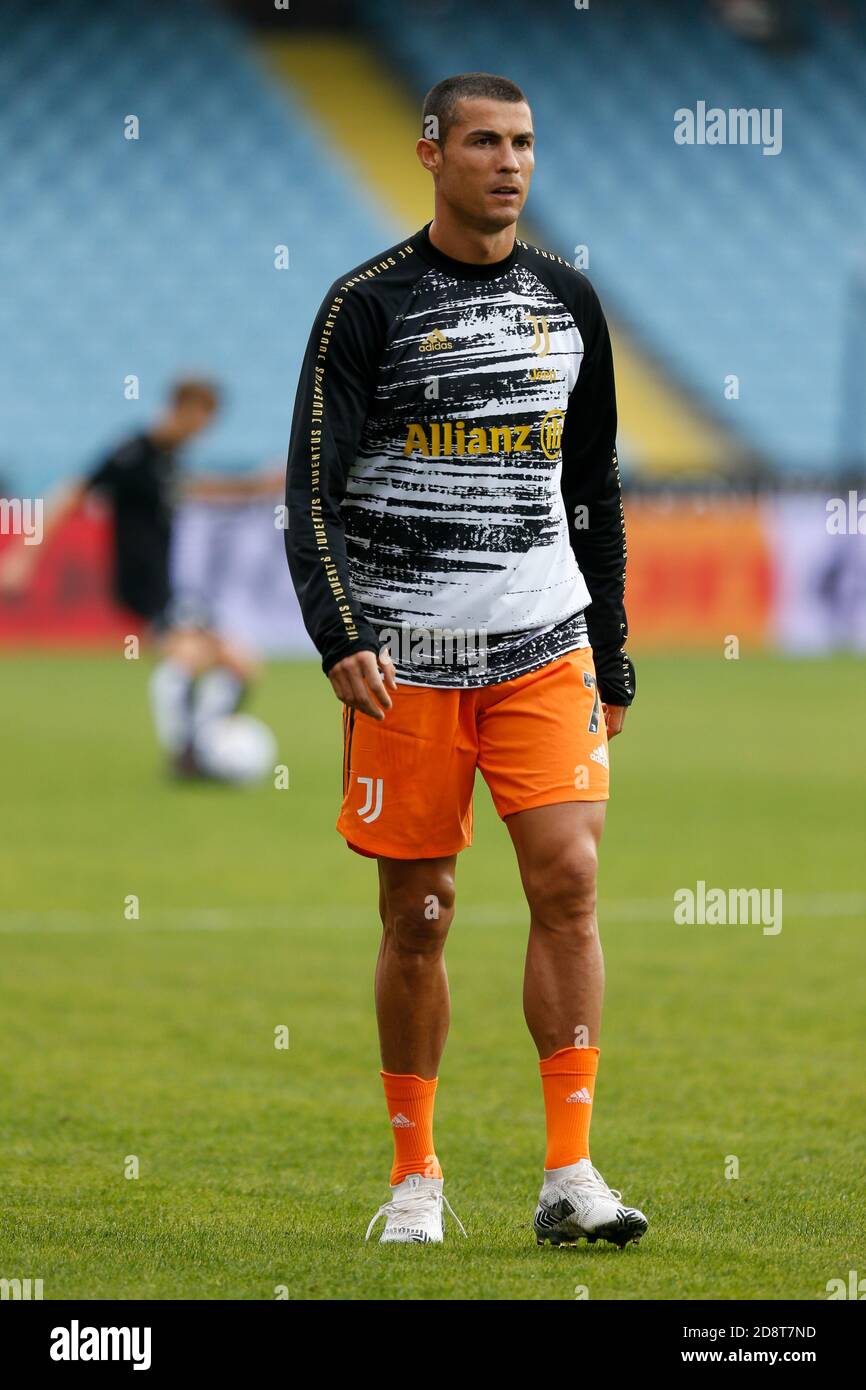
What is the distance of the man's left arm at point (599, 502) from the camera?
4340 millimetres

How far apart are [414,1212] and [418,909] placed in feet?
1.93

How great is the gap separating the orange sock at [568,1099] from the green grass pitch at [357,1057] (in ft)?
0.63

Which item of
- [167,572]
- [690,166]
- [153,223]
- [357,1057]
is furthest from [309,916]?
[690,166]

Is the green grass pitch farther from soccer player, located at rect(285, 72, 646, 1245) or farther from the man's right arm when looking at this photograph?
the man's right arm

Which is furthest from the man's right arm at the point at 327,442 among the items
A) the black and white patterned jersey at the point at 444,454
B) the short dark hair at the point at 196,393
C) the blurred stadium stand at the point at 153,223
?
the blurred stadium stand at the point at 153,223

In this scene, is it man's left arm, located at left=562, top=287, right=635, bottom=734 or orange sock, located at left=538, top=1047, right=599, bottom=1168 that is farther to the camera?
man's left arm, located at left=562, top=287, right=635, bottom=734

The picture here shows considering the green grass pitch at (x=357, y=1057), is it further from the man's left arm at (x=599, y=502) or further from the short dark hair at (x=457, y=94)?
the short dark hair at (x=457, y=94)

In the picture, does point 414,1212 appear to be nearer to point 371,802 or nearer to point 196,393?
point 371,802

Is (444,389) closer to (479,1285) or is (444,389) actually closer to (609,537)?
(609,537)

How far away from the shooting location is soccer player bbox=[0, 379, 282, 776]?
1285 centimetres

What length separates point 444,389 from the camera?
4133mm

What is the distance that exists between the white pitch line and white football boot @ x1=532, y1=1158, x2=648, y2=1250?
4147mm

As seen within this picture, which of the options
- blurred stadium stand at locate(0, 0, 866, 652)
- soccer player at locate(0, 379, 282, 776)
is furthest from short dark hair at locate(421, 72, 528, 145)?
blurred stadium stand at locate(0, 0, 866, 652)

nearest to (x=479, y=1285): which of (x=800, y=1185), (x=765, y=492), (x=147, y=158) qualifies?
(x=800, y=1185)
